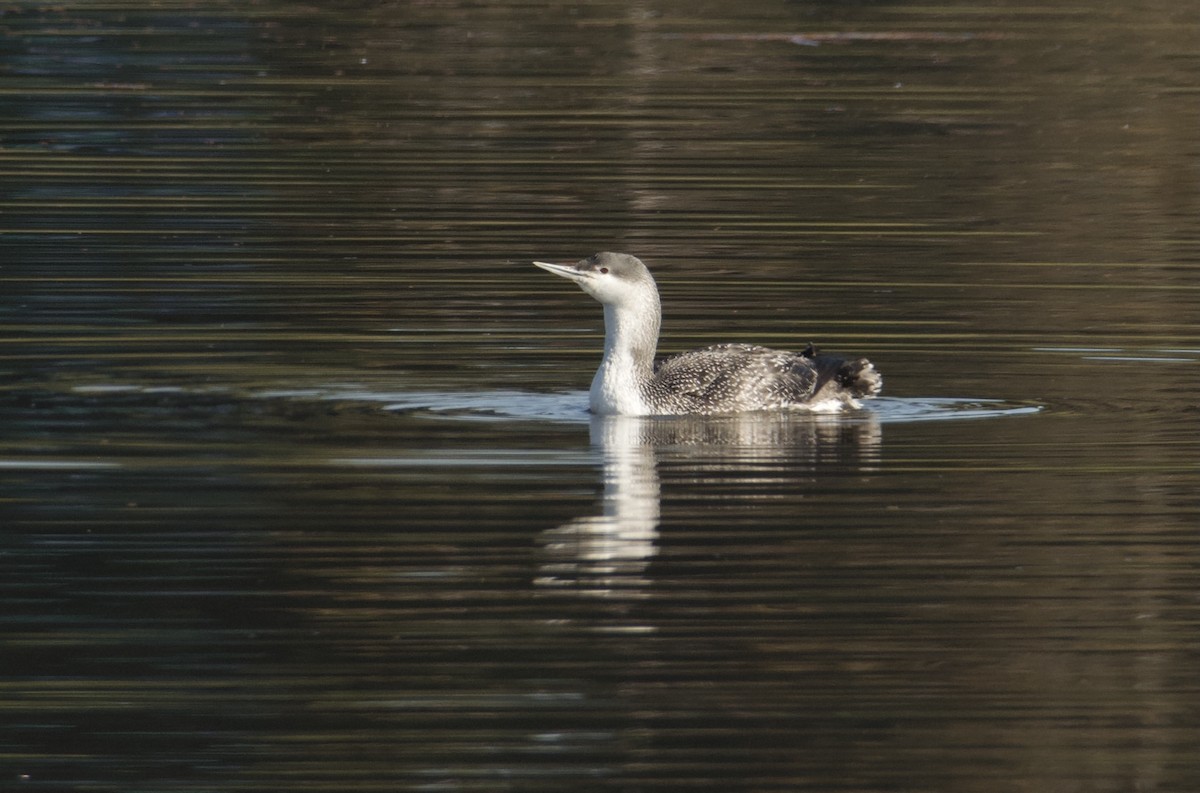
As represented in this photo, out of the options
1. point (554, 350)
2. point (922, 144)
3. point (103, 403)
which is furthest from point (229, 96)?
point (103, 403)

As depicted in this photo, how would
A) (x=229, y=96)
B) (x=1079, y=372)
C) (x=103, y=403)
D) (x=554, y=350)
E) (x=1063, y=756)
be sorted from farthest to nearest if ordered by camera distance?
1. (x=229, y=96)
2. (x=554, y=350)
3. (x=1079, y=372)
4. (x=103, y=403)
5. (x=1063, y=756)

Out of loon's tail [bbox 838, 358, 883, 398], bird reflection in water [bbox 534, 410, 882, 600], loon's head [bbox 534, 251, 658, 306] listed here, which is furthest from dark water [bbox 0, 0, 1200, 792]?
loon's head [bbox 534, 251, 658, 306]

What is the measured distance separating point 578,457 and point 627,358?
62.0 inches

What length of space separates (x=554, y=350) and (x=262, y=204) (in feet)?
21.3

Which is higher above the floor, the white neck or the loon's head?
the loon's head

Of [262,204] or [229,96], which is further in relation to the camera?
[229,96]

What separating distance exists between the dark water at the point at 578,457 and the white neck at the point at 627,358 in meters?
0.29

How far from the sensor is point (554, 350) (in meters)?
16.8

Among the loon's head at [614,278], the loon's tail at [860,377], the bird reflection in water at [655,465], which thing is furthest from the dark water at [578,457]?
the loon's head at [614,278]

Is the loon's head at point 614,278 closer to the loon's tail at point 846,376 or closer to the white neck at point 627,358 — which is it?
the white neck at point 627,358

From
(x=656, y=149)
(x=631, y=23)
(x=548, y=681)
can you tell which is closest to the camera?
(x=548, y=681)

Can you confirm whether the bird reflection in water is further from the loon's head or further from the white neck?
the loon's head

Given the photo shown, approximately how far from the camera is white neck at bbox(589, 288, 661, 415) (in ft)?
47.9

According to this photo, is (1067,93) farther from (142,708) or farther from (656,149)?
(142,708)
